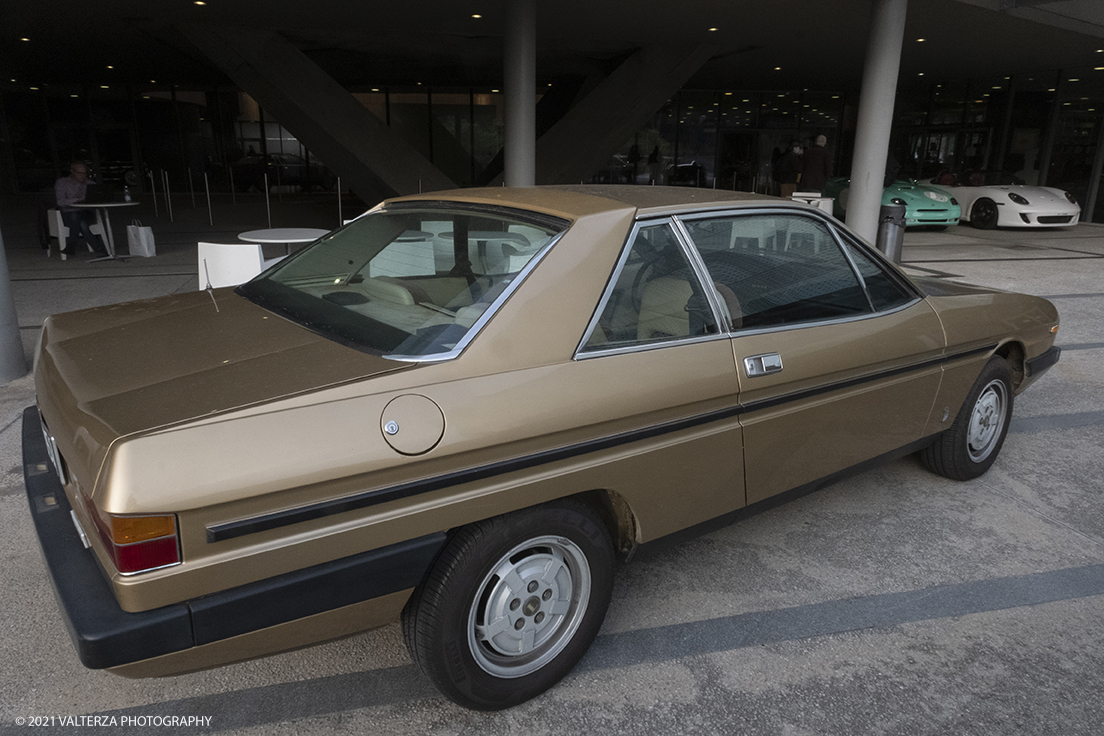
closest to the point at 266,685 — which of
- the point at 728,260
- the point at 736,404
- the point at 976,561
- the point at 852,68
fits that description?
the point at 736,404

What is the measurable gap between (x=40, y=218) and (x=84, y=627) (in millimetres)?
12431

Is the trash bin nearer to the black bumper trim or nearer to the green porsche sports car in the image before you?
the green porsche sports car

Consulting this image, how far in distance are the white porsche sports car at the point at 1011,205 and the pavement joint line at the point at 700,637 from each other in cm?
1478

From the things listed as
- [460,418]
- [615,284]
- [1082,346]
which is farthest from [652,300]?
[1082,346]

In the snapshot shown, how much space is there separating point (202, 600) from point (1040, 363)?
13.9 feet

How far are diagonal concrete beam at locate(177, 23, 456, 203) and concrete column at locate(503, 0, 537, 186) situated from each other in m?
2.18

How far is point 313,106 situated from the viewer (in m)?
13.5

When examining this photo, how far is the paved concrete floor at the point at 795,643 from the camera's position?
2.28 metres

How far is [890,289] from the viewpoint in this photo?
3266 millimetres

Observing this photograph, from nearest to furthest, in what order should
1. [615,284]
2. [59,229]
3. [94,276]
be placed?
[615,284] < [94,276] < [59,229]

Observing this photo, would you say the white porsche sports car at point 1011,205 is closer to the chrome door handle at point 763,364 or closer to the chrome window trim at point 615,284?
the chrome door handle at point 763,364

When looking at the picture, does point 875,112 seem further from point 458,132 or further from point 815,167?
point 458,132

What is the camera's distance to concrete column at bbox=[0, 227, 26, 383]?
5258 millimetres

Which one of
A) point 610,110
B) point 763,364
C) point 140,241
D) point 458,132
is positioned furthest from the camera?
point 458,132
